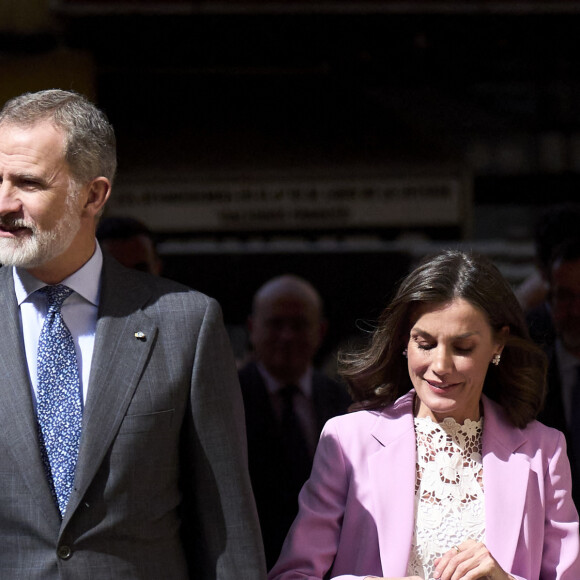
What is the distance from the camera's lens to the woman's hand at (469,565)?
8.84 feet

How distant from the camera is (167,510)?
2.62 m

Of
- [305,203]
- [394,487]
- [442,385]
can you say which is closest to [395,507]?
[394,487]

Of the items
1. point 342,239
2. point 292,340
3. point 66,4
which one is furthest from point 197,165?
point 292,340

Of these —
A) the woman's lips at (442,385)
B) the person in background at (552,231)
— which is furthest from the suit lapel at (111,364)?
the person in background at (552,231)

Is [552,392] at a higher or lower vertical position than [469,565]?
higher

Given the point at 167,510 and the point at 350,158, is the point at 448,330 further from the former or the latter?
the point at 350,158

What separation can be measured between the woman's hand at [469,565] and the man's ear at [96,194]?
1136 mm

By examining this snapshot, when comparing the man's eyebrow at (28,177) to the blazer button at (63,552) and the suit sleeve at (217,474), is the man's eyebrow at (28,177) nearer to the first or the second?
the suit sleeve at (217,474)

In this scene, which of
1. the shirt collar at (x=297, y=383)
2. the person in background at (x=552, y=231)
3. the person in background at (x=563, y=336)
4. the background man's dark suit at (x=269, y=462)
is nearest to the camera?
the person in background at (x=563, y=336)

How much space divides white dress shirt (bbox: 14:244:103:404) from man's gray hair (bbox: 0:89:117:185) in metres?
0.23

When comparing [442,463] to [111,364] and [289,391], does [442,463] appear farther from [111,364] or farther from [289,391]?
[289,391]

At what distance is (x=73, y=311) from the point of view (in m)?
2.68

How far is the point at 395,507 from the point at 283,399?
1.73 metres

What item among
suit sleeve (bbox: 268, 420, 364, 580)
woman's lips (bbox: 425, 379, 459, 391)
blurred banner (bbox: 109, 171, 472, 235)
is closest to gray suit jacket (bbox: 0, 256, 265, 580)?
suit sleeve (bbox: 268, 420, 364, 580)
